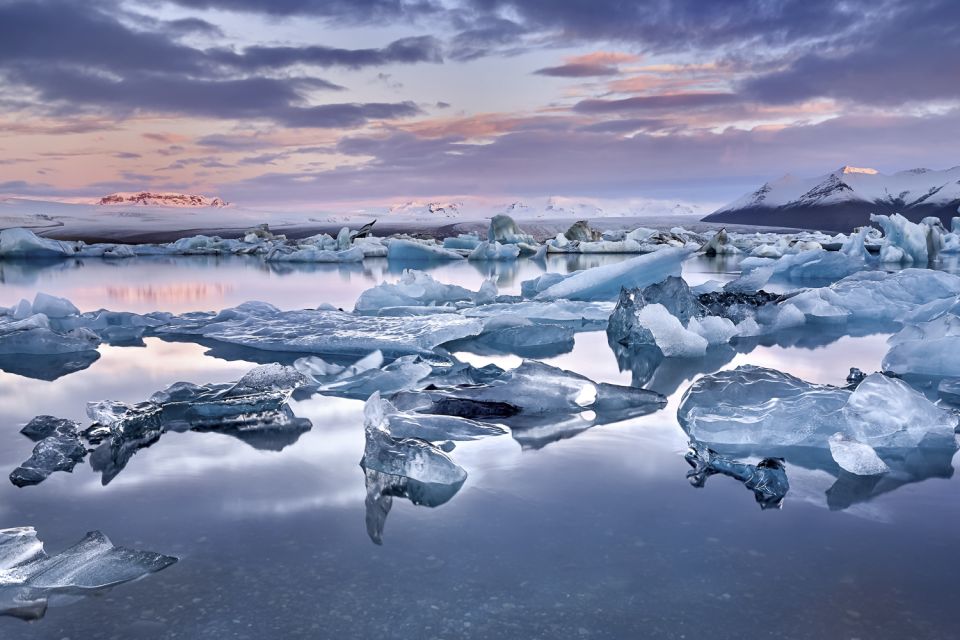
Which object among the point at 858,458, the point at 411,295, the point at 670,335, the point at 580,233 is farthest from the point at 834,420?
the point at 580,233

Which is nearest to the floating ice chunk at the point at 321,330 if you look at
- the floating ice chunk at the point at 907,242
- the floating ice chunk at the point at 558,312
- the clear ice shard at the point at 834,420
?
the floating ice chunk at the point at 558,312

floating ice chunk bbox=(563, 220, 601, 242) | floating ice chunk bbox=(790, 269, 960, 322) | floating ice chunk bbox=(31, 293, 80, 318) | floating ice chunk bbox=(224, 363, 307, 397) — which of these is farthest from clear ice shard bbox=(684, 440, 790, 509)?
floating ice chunk bbox=(563, 220, 601, 242)

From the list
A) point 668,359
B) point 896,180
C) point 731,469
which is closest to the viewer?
point 731,469

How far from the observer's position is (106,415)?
2.48m

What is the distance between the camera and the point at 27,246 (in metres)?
18.0

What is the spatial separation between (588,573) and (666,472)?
0.69 metres

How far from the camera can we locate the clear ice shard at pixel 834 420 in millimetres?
2285

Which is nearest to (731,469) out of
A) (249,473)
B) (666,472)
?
(666,472)

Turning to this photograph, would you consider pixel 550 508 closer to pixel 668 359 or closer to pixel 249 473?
pixel 249 473

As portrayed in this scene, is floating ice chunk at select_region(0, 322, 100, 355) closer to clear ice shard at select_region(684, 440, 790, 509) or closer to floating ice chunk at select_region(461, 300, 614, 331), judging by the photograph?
floating ice chunk at select_region(461, 300, 614, 331)

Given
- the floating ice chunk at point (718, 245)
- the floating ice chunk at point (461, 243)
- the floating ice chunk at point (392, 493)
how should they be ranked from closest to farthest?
the floating ice chunk at point (392, 493)
the floating ice chunk at point (718, 245)
the floating ice chunk at point (461, 243)

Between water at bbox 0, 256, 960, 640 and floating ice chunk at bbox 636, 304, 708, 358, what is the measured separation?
4.93 ft

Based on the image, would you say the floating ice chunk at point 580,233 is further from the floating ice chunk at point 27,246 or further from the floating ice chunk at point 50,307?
the floating ice chunk at point 50,307

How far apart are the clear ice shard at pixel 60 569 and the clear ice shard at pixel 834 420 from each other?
1.66 meters
